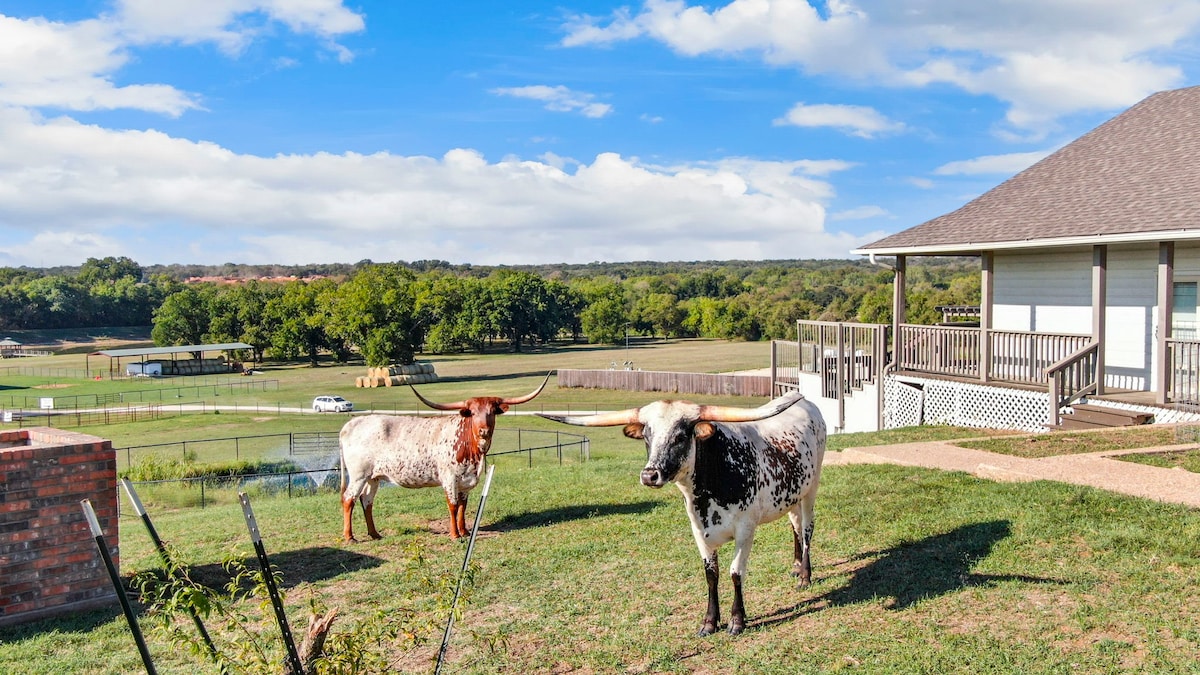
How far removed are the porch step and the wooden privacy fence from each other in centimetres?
3769

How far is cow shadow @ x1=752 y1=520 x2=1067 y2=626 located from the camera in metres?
7.62

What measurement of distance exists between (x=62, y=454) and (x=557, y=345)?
4602 inches

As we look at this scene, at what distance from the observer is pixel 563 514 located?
12078mm

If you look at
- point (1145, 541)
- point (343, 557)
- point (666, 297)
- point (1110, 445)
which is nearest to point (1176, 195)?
point (1110, 445)

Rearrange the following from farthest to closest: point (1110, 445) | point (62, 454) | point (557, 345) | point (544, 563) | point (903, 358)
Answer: point (557, 345), point (903, 358), point (1110, 445), point (544, 563), point (62, 454)

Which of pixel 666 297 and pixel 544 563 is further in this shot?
pixel 666 297

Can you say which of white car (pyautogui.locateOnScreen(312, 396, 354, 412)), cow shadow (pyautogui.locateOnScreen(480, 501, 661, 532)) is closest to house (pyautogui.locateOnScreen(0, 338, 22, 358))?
white car (pyautogui.locateOnScreen(312, 396, 354, 412))

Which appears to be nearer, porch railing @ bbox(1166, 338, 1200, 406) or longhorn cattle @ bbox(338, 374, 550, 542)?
longhorn cattle @ bbox(338, 374, 550, 542)

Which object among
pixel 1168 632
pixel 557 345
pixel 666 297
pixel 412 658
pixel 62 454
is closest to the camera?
pixel 1168 632

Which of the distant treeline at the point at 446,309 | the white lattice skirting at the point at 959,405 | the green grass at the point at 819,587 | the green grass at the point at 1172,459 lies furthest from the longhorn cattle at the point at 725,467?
the distant treeline at the point at 446,309

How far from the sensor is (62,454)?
8.50 meters

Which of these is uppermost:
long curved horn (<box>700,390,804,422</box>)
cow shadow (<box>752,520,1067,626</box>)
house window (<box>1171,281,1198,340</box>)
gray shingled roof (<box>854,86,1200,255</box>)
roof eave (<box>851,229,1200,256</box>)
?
gray shingled roof (<box>854,86,1200,255</box>)

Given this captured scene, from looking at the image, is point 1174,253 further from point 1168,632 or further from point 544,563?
point 544,563

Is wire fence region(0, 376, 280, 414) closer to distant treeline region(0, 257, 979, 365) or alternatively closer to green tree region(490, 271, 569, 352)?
distant treeline region(0, 257, 979, 365)
